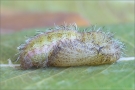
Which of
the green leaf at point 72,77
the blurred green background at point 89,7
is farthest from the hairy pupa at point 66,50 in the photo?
the blurred green background at point 89,7

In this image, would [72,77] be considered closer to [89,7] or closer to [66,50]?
[66,50]

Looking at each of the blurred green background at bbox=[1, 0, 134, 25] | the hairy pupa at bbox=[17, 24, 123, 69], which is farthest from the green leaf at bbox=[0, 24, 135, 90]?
the blurred green background at bbox=[1, 0, 134, 25]

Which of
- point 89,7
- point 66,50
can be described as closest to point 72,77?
point 66,50

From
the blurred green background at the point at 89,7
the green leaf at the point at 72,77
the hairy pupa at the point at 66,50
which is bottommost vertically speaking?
the green leaf at the point at 72,77

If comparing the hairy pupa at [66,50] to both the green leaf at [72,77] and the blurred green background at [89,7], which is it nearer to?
the green leaf at [72,77]

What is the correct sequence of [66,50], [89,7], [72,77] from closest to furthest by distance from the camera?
[72,77] → [66,50] → [89,7]

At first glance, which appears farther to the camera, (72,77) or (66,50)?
(66,50)

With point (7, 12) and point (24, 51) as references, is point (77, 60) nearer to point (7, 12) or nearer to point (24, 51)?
point (24, 51)

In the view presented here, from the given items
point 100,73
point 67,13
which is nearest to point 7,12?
point 67,13
